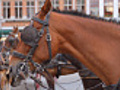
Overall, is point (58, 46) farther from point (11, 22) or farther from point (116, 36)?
point (11, 22)

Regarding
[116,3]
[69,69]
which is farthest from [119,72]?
[116,3]

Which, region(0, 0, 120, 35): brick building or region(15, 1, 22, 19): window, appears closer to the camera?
region(0, 0, 120, 35): brick building

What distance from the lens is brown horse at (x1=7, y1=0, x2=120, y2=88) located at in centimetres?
258

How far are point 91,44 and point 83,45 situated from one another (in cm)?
9

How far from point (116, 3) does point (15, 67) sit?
15786 millimetres

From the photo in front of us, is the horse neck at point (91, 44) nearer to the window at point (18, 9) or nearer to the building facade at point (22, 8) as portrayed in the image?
the building facade at point (22, 8)

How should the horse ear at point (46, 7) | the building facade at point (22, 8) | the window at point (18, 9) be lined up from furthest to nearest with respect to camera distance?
the window at point (18, 9) → the building facade at point (22, 8) → the horse ear at point (46, 7)

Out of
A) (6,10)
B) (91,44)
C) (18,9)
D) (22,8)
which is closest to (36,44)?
(91,44)

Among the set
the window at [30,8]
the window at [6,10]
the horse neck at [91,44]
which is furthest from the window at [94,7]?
the horse neck at [91,44]

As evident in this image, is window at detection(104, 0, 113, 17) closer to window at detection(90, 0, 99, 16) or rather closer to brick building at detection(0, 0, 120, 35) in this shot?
window at detection(90, 0, 99, 16)

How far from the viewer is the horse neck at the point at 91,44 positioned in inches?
102

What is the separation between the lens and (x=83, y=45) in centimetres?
260

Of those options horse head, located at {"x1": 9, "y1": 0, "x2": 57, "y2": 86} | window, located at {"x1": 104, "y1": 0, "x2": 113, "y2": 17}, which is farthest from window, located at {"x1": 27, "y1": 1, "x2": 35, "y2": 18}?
horse head, located at {"x1": 9, "y1": 0, "x2": 57, "y2": 86}

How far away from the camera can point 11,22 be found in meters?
22.9
